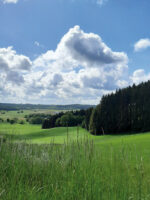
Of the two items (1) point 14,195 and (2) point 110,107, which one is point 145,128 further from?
(1) point 14,195

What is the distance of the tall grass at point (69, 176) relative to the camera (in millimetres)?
2254

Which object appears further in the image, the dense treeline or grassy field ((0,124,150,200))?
the dense treeline

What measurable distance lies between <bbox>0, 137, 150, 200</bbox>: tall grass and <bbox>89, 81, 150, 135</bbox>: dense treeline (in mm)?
26844

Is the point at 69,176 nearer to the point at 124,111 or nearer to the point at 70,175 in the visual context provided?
the point at 70,175

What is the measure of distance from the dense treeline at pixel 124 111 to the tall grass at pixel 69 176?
2684 centimetres

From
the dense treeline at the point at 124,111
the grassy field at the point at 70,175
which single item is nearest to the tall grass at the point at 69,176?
the grassy field at the point at 70,175

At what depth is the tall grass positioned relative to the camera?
2.25 meters

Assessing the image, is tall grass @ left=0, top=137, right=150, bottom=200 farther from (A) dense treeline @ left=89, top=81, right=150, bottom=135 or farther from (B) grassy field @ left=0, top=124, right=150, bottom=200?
(A) dense treeline @ left=89, top=81, right=150, bottom=135

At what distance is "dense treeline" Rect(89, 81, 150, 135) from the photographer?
3048cm

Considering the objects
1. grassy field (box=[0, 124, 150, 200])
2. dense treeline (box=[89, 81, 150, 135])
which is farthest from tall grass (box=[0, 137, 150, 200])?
dense treeline (box=[89, 81, 150, 135])

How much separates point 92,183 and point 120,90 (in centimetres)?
3386

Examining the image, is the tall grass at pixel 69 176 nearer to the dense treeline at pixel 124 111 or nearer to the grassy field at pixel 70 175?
the grassy field at pixel 70 175

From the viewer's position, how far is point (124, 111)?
32594 millimetres

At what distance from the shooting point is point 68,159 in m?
2.89
